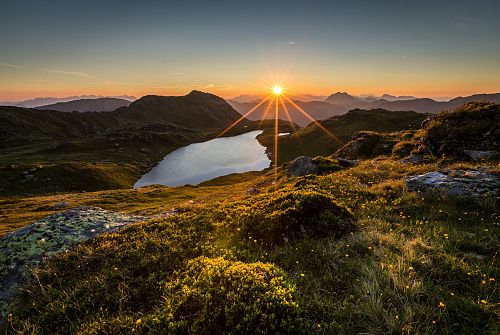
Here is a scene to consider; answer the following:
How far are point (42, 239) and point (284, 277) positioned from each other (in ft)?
39.7

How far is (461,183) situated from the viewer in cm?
1412

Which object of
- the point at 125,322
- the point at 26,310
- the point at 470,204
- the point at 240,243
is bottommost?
the point at 26,310

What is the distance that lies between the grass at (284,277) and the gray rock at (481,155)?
1082 centimetres

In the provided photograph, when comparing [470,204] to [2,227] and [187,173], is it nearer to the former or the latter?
[2,227]

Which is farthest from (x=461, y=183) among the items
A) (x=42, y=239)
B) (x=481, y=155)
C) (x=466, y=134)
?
(x=42, y=239)

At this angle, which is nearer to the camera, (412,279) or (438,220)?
(412,279)

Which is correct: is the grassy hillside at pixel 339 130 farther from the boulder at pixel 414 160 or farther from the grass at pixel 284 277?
the grass at pixel 284 277

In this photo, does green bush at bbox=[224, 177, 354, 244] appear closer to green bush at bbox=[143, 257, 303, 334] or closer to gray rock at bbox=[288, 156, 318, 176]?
green bush at bbox=[143, 257, 303, 334]

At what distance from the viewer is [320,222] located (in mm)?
10703

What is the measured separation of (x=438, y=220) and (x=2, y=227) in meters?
49.1

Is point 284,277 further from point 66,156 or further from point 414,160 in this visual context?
point 66,156

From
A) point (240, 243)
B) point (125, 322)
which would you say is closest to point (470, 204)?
point (240, 243)

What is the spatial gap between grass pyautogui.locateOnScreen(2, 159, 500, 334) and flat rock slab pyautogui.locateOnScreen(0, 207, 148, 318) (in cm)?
94

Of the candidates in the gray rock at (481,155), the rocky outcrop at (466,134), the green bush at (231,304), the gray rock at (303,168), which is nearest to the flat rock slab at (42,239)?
the green bush at (231,304)
